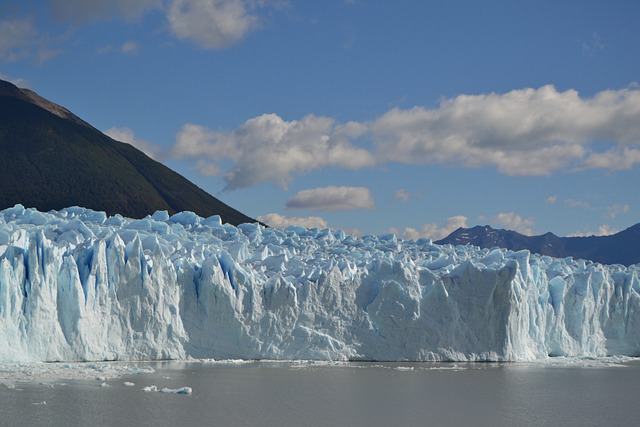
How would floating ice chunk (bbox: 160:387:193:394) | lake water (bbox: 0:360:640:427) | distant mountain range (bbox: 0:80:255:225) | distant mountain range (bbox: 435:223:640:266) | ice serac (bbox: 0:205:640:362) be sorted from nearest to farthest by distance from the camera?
lake water (bbox: 0:360:640:427) < floating ice chunk (bbox: 160:387:193:394) < ice serac (bbox: 0:205:640:362) < distant mountain range (bbox: 0:80:255:225) < distant mountain range (bbox: 435:223:640:266)

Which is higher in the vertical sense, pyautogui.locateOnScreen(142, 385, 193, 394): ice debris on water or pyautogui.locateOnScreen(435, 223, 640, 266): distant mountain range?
pyautogui.locateOnScreen(435, 223, 640, 266): distant mountain range

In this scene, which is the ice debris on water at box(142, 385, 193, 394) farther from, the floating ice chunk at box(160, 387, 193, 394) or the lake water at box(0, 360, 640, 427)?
the lake water at box(0, 360, 640, 427)

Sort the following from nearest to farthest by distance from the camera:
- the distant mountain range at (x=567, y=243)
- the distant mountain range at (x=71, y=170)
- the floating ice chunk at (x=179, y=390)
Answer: the floating ice chunk at (x=179, y=390), the distant mountain range at (x=71, y=170), the distant mountain range at (x=567, y=243)

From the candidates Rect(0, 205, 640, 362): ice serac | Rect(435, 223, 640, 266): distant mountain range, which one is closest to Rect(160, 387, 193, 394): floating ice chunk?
Rect(0, 205, 640, 362): ice serac

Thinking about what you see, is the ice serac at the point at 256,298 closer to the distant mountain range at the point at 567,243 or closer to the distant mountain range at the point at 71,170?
the distant mountain range at the point at 71,170

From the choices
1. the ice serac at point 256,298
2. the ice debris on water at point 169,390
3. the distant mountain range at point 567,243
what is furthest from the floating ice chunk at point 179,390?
the distant mountain range at point 567,243

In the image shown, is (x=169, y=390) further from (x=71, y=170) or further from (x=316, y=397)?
(x=71, y=170)
